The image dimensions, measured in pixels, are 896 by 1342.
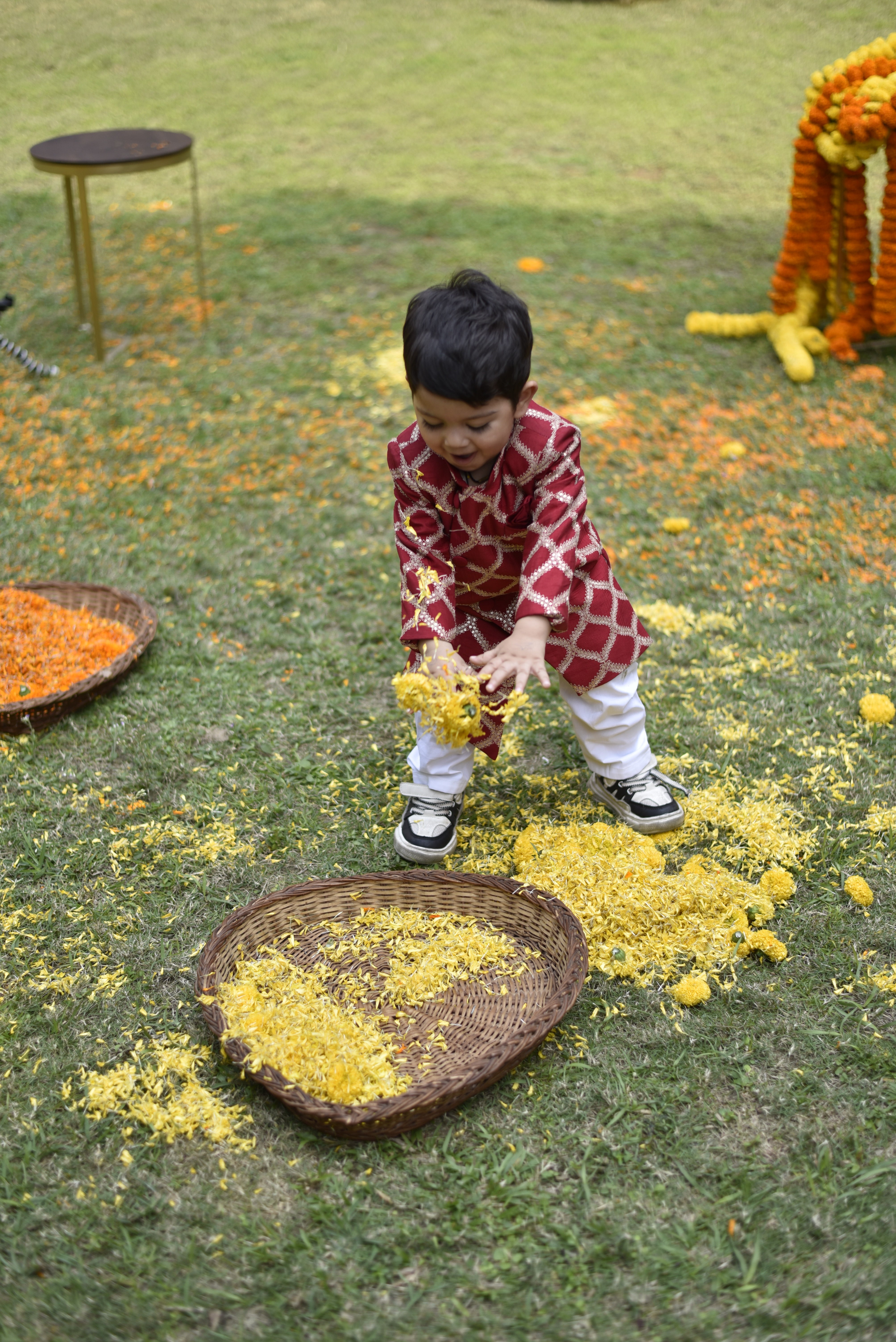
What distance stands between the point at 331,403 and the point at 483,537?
3383mm

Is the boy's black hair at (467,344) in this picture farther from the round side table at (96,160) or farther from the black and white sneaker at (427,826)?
the round side table at (96,160)

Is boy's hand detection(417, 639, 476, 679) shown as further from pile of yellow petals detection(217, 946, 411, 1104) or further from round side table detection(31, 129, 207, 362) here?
round side table detection(31, 129, 207, 362)

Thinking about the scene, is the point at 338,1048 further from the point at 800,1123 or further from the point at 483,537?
the point at 483,537

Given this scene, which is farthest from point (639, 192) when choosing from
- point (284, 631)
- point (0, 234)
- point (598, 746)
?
point (598, 746)

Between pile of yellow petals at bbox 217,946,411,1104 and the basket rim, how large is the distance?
4.36ft

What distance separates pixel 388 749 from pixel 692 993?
1313 millimetres

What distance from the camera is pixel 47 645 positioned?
12.1 feet

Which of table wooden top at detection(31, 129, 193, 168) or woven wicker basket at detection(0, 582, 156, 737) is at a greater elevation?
table wooden top at detection(31, 129, 193, 168)

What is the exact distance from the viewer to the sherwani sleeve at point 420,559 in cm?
263

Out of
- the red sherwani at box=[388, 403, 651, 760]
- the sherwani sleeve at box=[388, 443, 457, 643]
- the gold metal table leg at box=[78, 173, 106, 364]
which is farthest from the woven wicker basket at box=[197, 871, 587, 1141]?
the gold metal table leg at box=[78, 173, 106, 364]

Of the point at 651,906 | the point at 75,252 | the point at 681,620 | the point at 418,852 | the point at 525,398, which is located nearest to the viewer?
the point at 525,398

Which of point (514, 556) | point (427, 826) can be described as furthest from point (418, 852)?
point (514, 556)

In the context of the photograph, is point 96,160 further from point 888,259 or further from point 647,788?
point 647,788

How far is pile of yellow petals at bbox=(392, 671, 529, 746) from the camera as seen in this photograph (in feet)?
8.46
